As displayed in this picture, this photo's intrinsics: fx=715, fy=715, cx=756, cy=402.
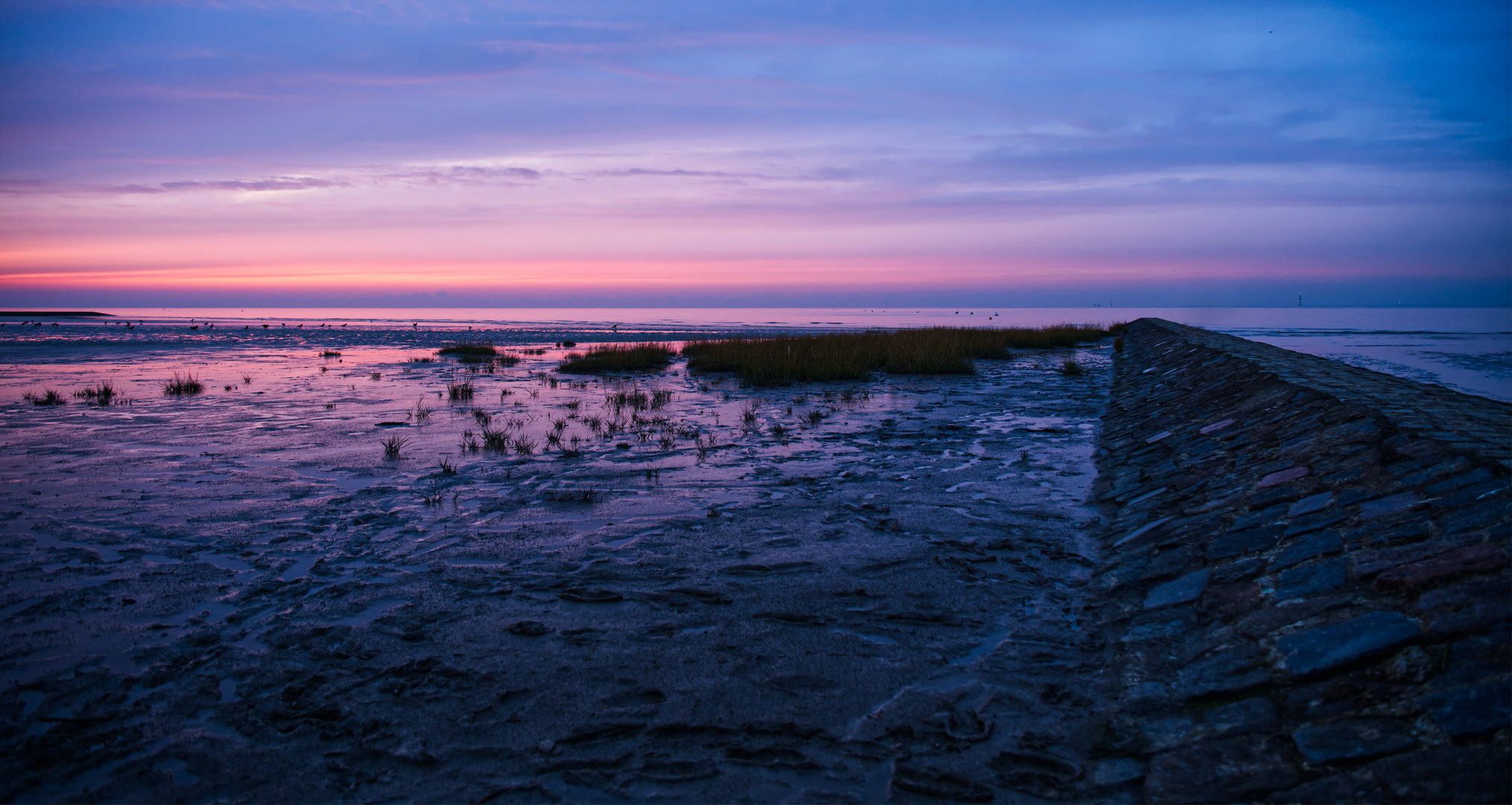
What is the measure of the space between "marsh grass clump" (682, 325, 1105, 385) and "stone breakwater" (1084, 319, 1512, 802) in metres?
10.5

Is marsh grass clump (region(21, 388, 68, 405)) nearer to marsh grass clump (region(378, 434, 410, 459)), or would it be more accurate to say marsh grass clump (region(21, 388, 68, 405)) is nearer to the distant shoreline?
marsh grass clump (region(378, 434, 410, 459))

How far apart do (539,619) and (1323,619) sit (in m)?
3.28

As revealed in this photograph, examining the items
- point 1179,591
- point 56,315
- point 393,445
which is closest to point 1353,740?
point 1179,591

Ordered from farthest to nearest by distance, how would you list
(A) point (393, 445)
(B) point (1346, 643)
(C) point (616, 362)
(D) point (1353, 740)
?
(C) point (616, 362), (A) point (393, 445), (B) point (1346, 643), (D) point (1353, 740)

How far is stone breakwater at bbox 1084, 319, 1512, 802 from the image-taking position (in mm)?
1909

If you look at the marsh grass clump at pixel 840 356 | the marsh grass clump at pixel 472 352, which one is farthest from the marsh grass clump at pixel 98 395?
the marsh grass clump at pixel 840 356

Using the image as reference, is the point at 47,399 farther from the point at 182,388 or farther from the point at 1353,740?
the point at 1353,740

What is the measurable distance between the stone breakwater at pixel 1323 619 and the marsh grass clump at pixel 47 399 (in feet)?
46.4

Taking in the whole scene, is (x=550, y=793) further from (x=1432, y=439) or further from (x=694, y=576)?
(x=1432, y=439)

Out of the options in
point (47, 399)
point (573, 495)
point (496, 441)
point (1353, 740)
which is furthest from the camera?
point (47, 399)


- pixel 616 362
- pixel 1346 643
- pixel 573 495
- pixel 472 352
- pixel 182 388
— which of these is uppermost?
pixel 472 352

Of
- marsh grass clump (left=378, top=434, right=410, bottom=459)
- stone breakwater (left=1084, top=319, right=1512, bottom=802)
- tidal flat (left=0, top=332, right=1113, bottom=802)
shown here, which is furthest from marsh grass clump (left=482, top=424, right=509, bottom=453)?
stone breakwater (left=1084, top=319, right=1512, bottom=802)

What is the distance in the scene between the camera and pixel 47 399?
10.7m

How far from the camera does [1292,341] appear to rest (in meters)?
27.8
